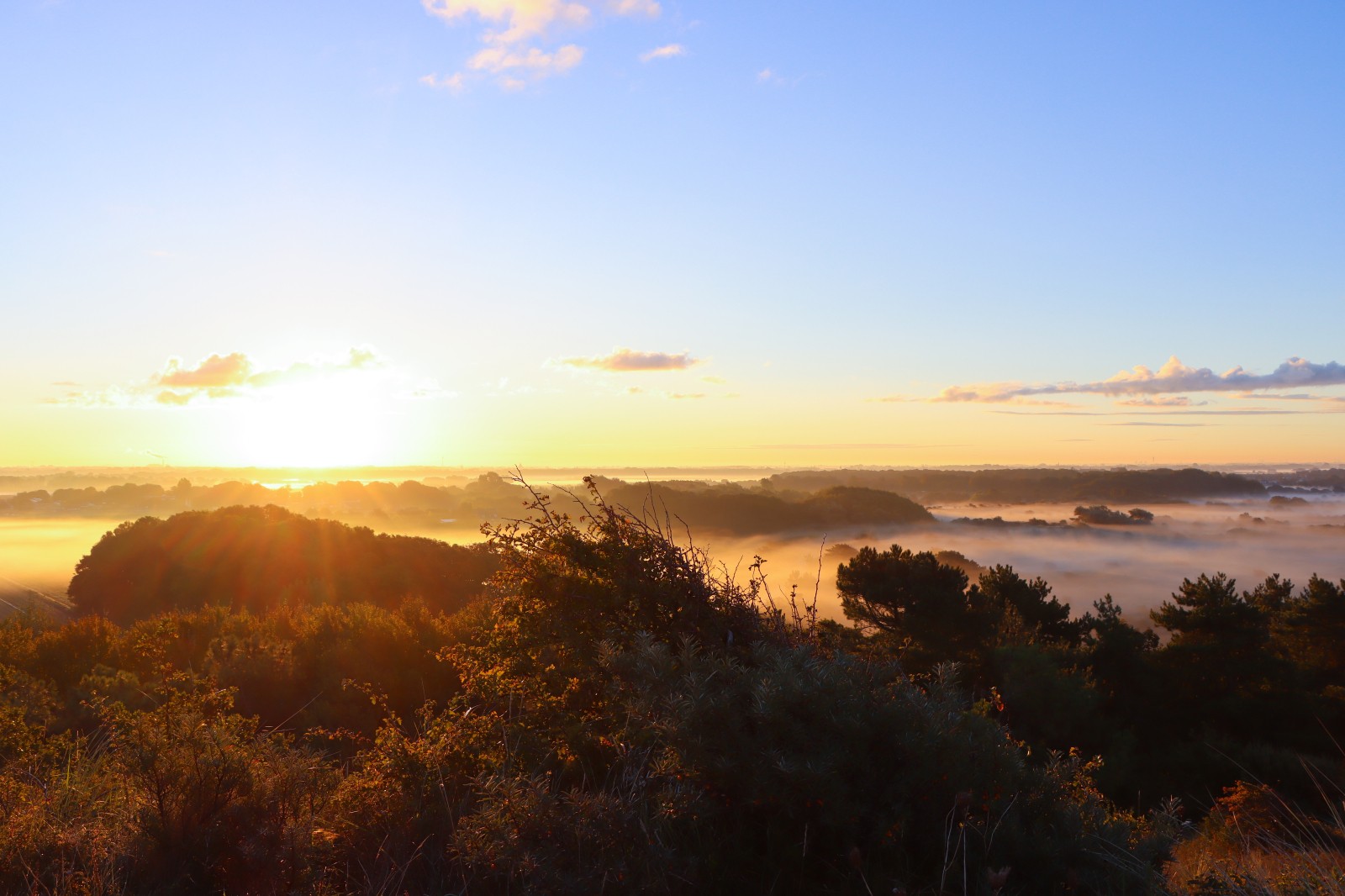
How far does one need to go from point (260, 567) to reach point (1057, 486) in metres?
115

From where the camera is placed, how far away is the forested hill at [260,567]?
886 inches

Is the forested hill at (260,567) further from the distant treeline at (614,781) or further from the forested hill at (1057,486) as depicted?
the forested hill at (1057,486)

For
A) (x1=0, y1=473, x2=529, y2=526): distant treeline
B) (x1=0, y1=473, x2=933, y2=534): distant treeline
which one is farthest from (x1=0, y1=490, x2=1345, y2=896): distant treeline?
(x1=0, y1=473, x2=529, y2=526): distant treeline

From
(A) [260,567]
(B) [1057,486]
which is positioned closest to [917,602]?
(A) [260,567]

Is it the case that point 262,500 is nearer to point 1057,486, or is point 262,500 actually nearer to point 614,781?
point 614,781

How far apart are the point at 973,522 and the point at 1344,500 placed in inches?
3558

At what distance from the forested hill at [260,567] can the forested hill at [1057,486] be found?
83420 mm

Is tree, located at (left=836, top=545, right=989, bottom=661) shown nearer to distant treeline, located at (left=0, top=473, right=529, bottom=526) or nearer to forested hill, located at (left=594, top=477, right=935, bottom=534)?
distant treeline, located at (left=0, top=473, right=529, bottom=526)

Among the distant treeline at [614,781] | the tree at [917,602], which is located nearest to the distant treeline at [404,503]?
the tree at [917,602]

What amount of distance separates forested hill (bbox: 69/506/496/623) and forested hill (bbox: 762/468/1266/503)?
8342 cm

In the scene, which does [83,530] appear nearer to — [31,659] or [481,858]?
[31,659]

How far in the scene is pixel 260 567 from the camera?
24328 mm

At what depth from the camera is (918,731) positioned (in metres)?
3.41

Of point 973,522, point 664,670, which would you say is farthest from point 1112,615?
point 973,522
